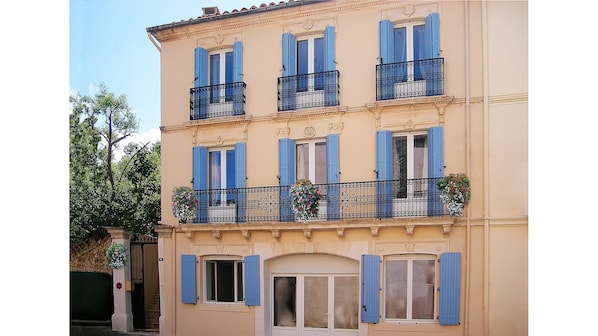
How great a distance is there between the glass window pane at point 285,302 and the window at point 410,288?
508 millimetres

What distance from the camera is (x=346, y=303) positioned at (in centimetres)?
270

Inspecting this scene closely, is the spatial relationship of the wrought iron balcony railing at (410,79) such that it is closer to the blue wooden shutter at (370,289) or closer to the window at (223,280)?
the blue wooden shutter at (370,289)

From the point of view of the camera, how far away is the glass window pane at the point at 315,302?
2.74 meters

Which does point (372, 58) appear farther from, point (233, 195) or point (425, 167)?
point (233, 195)

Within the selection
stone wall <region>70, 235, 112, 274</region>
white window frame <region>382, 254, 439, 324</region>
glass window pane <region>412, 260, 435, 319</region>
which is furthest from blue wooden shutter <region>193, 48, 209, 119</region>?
glass window pane <region>412, 260, 435, 319</region>

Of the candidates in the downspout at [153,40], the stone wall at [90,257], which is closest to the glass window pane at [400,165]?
the downspout at [153,40]

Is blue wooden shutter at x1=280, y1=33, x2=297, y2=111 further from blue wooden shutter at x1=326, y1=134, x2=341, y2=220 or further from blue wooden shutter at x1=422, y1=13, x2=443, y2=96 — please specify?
blue wooden shutter at x1=422, y1=13, x2=443, y2=96

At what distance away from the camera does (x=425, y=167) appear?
2.58 meters

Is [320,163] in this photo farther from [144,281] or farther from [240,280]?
[144,281]

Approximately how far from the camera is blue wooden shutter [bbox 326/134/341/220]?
2664 millimetres

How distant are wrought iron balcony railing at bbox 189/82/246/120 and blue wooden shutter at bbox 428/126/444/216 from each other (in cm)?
105

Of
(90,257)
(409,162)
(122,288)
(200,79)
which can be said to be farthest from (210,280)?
(409,162)

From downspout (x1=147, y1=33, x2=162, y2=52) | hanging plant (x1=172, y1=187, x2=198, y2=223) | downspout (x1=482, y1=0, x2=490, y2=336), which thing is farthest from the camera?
downspout (x1=147, y1=33, x2=162, y2=52)

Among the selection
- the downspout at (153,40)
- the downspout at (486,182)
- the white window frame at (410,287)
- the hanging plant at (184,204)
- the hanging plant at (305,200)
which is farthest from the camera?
the downspout at (153,40)
